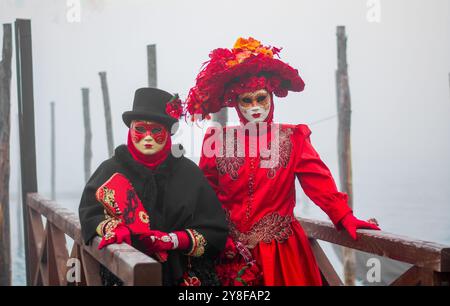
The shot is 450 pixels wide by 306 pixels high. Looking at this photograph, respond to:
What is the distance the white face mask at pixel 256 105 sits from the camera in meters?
3.07

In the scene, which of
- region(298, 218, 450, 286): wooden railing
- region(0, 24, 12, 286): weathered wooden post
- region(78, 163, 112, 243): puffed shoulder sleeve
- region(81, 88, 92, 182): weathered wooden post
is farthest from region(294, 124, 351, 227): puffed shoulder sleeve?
region(81, 88, 92, 182): weathered wooden post

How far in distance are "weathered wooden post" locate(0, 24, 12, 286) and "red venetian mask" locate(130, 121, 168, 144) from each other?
17.4 feet

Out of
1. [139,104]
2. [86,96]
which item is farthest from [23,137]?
[86,96]

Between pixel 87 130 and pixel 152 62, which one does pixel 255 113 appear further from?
pixel 87 130

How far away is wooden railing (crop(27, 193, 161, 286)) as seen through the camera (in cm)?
188

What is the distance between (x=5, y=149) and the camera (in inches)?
310

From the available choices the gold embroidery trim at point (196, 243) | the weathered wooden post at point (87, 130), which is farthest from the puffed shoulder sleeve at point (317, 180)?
the weathered wooden post at point (87, 130)

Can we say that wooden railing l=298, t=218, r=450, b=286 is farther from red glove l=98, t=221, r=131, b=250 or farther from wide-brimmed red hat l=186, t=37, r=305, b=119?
red glove l=98, t=221, r=131, b=250

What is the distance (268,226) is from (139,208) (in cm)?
70

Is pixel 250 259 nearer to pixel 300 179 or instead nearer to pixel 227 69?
→ pixel 300 179

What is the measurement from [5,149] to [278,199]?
571 cm

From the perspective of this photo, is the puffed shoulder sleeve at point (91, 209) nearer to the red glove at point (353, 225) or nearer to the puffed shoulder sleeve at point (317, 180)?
the puffed shoulder sleeve at point (317, 180)

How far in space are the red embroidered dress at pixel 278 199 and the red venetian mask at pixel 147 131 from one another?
15.5 inches

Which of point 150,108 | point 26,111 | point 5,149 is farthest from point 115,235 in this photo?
point 5,149
